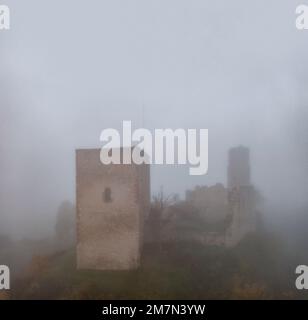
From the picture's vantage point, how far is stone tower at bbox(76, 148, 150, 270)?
28.5 ft

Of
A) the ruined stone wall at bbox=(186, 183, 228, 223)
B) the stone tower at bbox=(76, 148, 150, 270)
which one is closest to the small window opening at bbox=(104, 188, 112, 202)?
the stone tower at bbox=(76, 148, 150, 270)

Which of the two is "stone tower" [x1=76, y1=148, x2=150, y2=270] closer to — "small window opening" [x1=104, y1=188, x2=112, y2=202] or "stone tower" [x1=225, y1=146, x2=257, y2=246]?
"small window opening" [x1=104, y1=188, x2=112, y2=202]

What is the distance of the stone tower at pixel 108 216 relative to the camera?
8695 millimetres

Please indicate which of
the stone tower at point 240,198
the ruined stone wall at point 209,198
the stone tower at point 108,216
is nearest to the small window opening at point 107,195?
the stone tower at point 108,216

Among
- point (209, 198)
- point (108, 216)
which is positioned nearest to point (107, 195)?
point (108, 216)

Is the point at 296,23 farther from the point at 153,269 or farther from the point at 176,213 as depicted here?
the point at 153,269

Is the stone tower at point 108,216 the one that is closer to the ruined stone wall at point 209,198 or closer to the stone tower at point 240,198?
the stone tower at point 240,198

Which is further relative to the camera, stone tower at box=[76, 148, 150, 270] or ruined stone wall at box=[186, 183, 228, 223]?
ruined stone wall at box=[186, 183, 228, 223]

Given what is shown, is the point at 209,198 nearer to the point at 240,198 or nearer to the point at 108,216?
the point at 240,198

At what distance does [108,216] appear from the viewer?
28.6 feet

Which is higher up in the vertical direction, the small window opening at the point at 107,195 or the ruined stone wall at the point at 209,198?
the small window opening at the point at 107,195

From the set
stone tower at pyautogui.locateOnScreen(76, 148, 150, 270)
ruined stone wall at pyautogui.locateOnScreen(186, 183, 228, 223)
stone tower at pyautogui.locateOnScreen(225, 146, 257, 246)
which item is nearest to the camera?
stone tower at pyautogui.locateOnScreen(76, 148, 150, 270)
